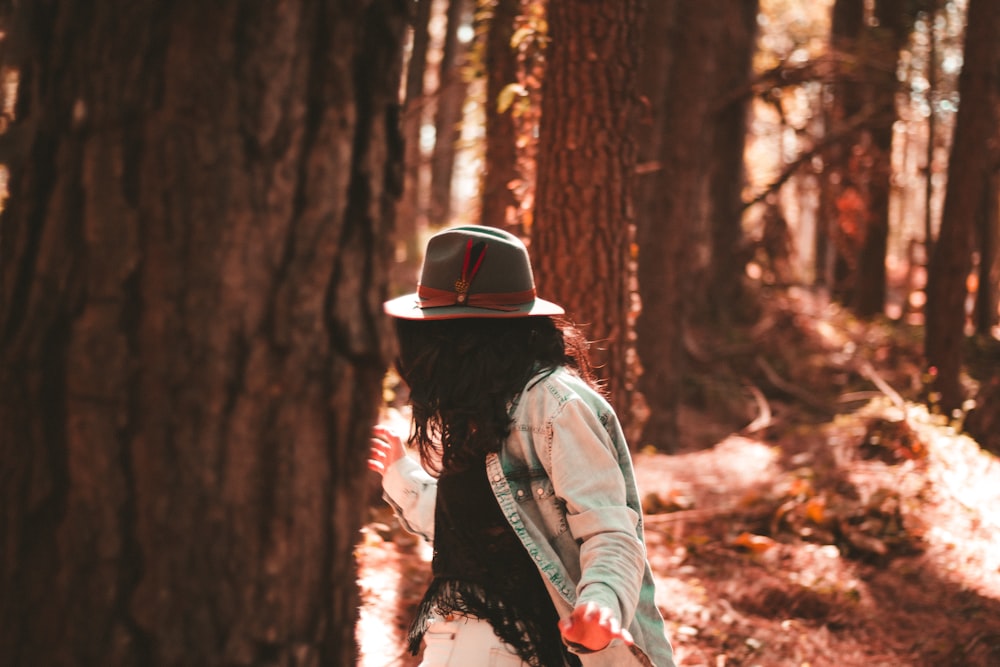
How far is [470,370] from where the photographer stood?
8.71 feet

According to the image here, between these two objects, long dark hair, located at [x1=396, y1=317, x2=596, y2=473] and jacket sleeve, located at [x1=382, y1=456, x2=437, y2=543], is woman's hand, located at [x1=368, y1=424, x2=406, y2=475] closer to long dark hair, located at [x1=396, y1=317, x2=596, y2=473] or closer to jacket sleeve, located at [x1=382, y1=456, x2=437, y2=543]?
jacket sleeve, located at [x1=382, y1=456, x2=437, y2=543]

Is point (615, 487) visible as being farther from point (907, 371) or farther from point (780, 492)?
point (907, 371)

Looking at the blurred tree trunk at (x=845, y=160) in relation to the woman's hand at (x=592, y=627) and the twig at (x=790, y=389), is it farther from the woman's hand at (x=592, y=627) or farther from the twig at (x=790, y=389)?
the woman's hand at (x=592, y=627)

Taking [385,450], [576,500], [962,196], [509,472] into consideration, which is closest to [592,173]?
[385,450]

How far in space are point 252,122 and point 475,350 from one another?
1.27m

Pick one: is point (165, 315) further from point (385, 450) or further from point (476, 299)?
point (385, 450)

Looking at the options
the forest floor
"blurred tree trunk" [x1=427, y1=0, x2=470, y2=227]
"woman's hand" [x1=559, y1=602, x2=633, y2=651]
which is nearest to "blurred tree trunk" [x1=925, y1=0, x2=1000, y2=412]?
the forest floor

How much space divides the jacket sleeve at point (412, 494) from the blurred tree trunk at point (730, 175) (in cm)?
1304

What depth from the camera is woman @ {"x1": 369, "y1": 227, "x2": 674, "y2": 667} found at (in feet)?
8.02

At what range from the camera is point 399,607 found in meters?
5.26

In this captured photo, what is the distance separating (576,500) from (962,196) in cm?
1085

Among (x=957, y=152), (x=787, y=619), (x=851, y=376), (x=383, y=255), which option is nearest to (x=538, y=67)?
(x=787, y=619)

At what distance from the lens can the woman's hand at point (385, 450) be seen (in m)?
3.12

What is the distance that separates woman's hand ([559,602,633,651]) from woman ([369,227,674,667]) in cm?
12
